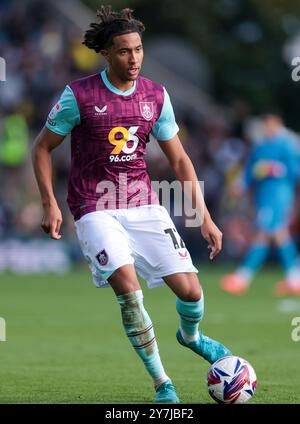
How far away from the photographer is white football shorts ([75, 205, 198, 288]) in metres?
8.64

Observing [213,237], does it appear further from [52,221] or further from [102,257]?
[52,221]

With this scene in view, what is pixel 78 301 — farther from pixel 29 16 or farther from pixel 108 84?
pixel 29 16

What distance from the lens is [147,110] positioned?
8938 mm

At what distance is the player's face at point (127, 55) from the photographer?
28.8 feet

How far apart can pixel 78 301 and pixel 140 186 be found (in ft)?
27.1

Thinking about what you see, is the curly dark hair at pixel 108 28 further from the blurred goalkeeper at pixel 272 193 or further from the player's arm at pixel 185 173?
the blurred goalkeeper at pixel 272 193

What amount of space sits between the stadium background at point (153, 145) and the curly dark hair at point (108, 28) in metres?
2.53

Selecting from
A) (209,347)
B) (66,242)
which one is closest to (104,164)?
(209,347)

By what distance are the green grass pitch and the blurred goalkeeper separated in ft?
1.19

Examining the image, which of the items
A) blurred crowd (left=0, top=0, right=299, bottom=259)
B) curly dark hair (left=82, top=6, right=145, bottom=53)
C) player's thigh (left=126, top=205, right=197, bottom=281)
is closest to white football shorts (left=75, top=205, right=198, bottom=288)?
player's thigh (left=126, top=205, right=197, bottom=281)

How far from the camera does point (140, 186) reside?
899 cm

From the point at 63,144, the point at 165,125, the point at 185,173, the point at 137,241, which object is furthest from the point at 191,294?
the point at 63,144

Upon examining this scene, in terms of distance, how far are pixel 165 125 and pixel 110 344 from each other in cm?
390

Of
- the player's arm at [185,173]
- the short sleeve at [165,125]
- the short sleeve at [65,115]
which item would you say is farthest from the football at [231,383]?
the short sleeve at [65,115]
